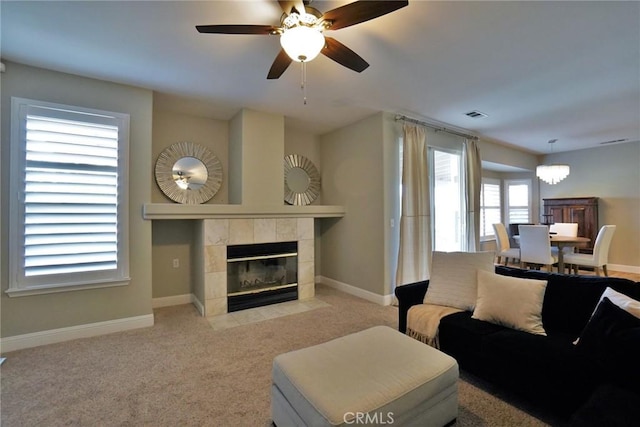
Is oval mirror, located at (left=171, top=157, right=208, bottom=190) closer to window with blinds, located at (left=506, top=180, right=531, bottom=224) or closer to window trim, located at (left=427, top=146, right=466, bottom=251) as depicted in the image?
window trim, located at (left=427, top=146, right=466, bottom=251)

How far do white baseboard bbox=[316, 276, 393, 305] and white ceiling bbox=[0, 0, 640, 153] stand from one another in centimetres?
261

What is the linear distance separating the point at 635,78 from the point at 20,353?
6651 millimetres

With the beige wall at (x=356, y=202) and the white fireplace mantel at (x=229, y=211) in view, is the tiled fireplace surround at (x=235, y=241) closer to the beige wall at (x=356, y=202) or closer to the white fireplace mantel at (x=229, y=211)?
the white fireplace mantel at (x=229, y=211)

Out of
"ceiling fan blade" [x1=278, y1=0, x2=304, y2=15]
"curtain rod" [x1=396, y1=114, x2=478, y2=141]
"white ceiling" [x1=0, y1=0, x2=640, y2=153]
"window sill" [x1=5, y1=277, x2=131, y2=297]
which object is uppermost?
"white ceiling" [x1=0, y1=0, x2=640, y2=153]

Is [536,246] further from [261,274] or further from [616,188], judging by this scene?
[261,274]

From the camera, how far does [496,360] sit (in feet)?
6.19

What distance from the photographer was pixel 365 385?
1372 millimetres

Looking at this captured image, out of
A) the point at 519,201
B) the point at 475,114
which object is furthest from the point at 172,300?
the point at 519,201

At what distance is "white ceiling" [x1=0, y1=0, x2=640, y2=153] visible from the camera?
201cm

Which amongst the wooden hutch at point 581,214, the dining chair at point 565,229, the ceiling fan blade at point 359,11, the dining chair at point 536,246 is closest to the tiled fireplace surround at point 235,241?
the ceiling fan blade at point 359,11

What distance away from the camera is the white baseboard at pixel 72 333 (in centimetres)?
264

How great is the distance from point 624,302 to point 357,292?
9.94 feet

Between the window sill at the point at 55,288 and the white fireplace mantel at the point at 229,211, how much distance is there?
77cm

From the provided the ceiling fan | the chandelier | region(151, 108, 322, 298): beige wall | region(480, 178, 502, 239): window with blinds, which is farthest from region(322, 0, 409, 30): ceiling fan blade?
region(480, 178, 502, 239): window with blinds
